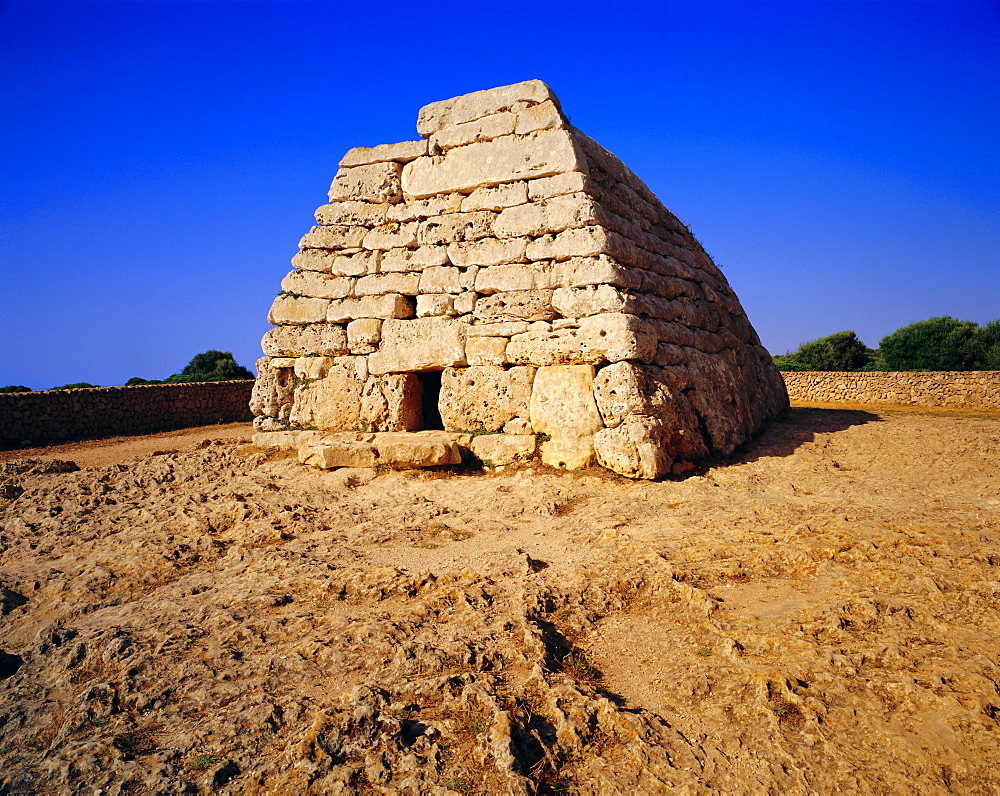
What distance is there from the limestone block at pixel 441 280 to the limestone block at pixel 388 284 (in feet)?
0.41

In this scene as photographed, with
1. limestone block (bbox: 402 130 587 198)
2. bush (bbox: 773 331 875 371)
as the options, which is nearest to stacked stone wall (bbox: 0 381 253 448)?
limestone block (bbox: 402 130 587 198)

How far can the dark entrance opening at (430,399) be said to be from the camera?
24.2 ft

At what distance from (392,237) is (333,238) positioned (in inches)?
34.9

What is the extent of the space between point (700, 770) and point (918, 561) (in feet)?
7.23

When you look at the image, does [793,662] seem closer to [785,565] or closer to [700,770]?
[700,770]

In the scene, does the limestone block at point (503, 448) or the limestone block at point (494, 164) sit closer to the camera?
the limestone block at point (503, 448)

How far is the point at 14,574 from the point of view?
13.8 ft

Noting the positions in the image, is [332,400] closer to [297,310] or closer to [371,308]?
[371,308]

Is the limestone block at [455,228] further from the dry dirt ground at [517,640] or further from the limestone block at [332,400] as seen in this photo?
the dry dirt ground at [517,640]

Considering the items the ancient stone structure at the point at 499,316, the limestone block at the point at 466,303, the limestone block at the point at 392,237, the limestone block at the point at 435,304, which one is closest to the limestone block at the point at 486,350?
the ancient stone structure at the point at 499,316

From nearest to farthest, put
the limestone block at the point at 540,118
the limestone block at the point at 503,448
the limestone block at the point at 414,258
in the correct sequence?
the limestone block at the point at 503,448 → the limestone block at the point at 540,118 → the limestone block at the point at 414,258

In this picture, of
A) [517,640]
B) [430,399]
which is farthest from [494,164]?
[517,640]

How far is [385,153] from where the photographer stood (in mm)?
7781

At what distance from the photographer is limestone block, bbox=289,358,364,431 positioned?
23.7 ft
